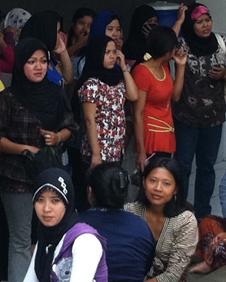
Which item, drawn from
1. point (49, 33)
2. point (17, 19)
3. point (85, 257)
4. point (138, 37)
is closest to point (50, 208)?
point (85, 257)

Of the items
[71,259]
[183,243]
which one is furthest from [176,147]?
[71,259]

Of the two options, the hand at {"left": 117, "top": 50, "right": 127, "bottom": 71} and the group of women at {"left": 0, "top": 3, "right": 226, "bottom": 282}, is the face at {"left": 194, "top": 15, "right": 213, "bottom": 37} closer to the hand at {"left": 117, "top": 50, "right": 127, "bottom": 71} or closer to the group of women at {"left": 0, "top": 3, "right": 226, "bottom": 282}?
the group of women at {"left": 0, "top": 3, "right": 226, "bottom": 282}

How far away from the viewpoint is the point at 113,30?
6188mm

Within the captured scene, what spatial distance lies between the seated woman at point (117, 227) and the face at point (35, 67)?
0.98 meters

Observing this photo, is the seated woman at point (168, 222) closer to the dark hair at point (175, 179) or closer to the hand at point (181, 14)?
the dark hair at point (175, 179)

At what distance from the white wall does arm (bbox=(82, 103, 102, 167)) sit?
278 centimetres

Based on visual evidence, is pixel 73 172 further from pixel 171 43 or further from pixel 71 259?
pixel 71 259

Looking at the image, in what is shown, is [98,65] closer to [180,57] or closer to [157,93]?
[157,93]

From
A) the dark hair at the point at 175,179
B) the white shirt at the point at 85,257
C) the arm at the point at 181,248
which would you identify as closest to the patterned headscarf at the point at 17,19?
the dark hair at the point at 175,179

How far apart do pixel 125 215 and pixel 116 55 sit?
5.94 ft

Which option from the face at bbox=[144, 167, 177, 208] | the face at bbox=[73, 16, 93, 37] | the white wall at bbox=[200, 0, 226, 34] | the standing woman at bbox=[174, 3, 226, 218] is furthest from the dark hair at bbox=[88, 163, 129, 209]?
the white wall at bbox=[200, 0, 226, 34]

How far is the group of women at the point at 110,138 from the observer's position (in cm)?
392

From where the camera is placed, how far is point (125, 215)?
4254mm

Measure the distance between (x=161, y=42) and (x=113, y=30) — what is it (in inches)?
15.3
